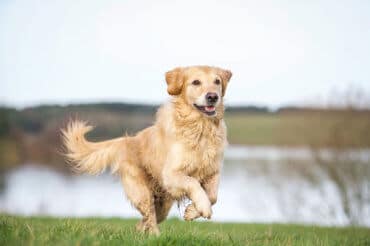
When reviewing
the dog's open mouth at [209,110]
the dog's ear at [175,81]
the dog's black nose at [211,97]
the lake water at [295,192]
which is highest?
the dog's ear at [175,81]

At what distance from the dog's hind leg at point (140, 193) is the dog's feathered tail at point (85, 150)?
16.5 inches

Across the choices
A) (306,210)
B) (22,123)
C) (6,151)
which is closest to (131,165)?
(306,210)

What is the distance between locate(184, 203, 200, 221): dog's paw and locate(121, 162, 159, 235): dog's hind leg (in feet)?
4.09

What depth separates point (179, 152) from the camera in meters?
6.94

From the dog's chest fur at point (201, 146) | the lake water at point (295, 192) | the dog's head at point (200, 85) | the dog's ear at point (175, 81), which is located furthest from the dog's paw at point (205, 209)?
the lake water at point (295, 192)

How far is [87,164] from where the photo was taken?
327 inches

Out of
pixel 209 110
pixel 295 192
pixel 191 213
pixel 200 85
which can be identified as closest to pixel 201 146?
pixel 209 110

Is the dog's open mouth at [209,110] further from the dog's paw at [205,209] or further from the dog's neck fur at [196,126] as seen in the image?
the dog's paw at [205,209]

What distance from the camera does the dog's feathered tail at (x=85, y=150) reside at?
26.8 ft

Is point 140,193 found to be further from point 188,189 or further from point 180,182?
point 188,189

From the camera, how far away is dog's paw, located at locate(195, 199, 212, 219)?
20.4ft

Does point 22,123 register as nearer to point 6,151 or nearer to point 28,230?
point 6,151

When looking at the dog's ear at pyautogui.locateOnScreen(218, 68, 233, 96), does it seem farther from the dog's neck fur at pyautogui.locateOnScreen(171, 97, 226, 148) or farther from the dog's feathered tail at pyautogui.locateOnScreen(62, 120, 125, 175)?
the dog's feathered tail at pyautogui.locateOnScreen(62, 120, 125, 175)

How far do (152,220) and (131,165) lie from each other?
81cm
